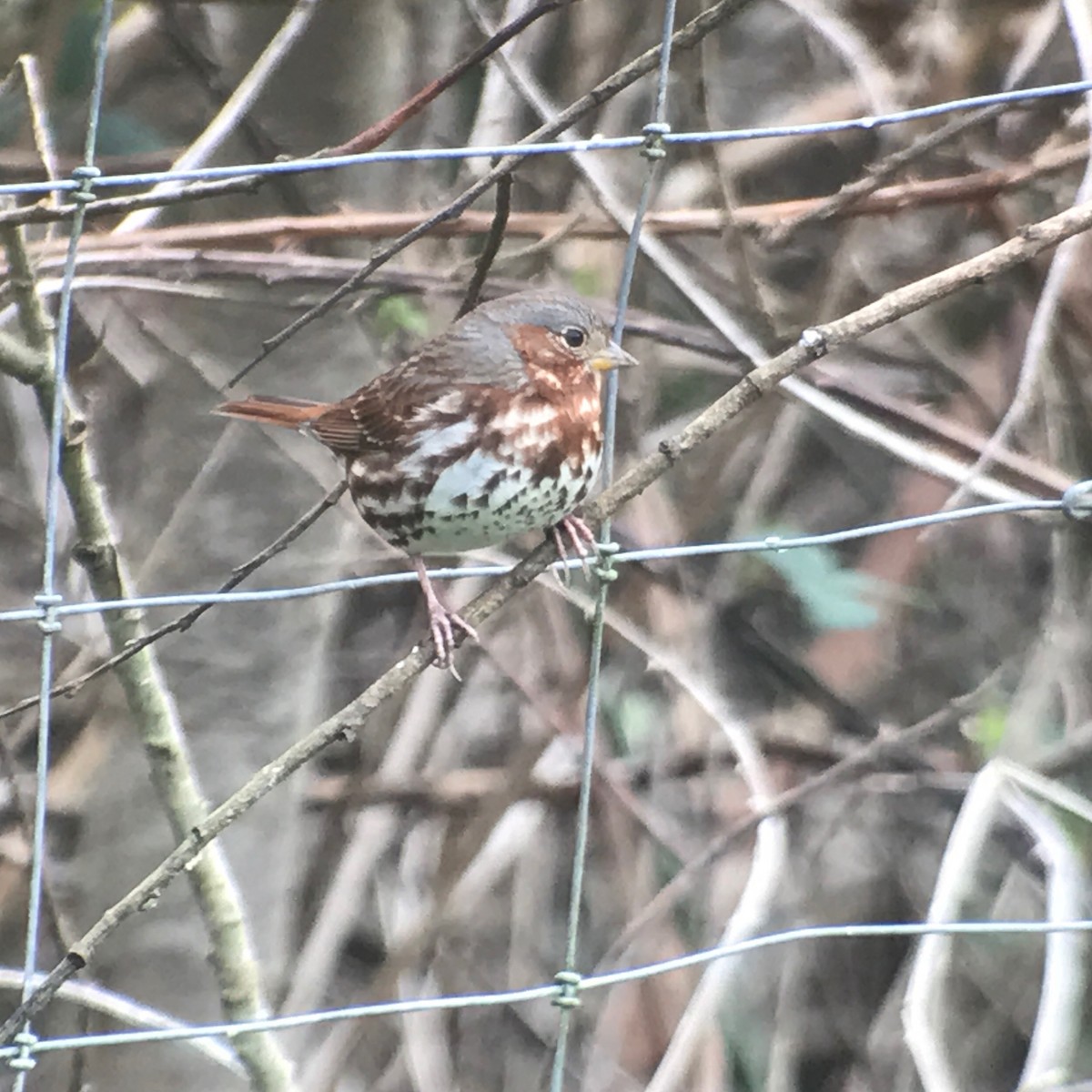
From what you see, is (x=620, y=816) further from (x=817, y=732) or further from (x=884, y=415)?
(x=884, y=415)

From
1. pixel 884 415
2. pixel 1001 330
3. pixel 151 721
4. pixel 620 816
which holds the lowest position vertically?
pixel 620 816

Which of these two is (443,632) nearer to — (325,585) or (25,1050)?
(325,585)

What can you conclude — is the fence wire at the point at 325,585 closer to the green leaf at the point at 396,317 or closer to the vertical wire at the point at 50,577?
the vertical wire at the point at 50,577

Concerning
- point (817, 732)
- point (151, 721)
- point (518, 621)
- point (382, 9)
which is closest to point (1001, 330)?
point (817, 732)

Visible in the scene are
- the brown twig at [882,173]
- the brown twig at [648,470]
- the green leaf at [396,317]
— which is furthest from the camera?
the green leaf at [396,317]

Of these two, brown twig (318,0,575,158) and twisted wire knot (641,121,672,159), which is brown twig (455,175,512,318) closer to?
brown twig (318,0,575,158)

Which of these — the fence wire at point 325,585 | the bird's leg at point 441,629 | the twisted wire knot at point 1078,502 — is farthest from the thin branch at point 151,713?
the twisted wire knot at point 1078,502
